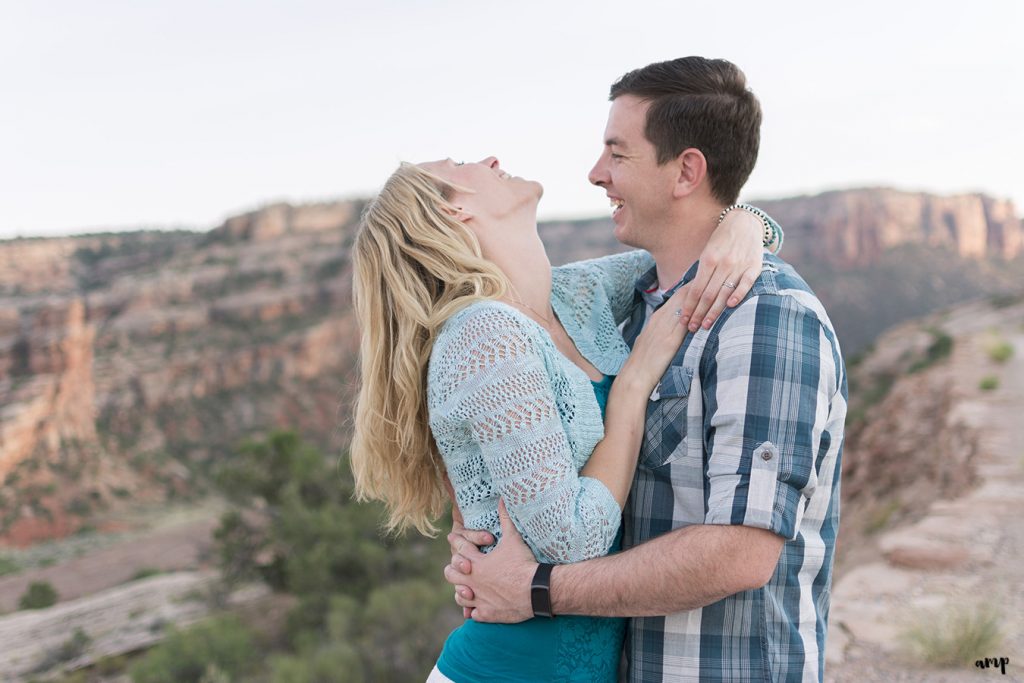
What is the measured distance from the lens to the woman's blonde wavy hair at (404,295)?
1999 mm

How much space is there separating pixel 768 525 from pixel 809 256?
7672cm

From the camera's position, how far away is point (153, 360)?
48.9m

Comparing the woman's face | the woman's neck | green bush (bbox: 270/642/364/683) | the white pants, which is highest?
the woman's face

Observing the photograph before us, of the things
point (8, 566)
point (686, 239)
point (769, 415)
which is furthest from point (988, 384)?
point (8, 566)

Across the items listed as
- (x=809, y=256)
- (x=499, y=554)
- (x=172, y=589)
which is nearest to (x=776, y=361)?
(x=499, y=554)

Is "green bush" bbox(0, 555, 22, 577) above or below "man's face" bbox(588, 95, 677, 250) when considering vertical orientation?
below

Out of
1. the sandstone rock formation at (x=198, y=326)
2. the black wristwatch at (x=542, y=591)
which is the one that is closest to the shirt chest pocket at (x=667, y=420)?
the black wristwatch at (x=542, y=591)

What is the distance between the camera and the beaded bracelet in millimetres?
2258

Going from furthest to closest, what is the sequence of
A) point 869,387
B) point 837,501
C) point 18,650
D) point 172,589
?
point 869,387 < point 172,589 < point 18,650 < point 837,501

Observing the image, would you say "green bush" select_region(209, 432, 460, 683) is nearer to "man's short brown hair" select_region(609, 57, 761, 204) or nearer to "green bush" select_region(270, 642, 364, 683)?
"green bush" select_region(270, 642, 364, 683)

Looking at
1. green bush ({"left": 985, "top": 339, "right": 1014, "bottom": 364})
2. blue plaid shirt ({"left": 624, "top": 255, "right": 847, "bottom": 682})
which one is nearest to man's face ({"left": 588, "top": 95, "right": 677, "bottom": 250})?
blue plaid shirt ({"left": 624, "top": 255, "right": 847, "bottom": 682})

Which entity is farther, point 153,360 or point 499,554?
point 153,360

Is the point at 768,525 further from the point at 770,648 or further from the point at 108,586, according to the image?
the point at 108,586

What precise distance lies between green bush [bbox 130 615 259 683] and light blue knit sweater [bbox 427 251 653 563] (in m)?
10.8
